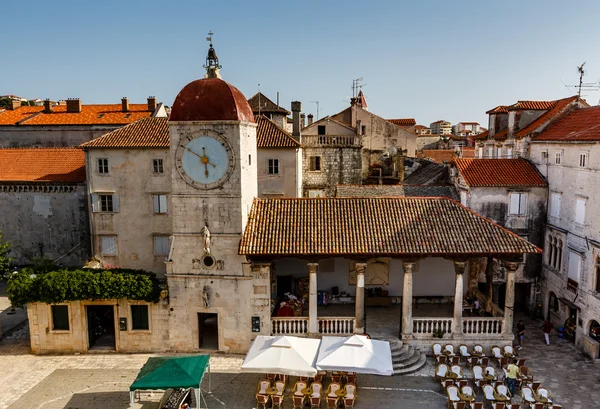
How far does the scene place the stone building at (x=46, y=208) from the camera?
36.4m

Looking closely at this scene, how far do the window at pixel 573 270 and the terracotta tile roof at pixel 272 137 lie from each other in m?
18.5

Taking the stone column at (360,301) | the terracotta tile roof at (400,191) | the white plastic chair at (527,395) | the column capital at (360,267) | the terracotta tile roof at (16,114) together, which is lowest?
the white plastic chair at (527,395)

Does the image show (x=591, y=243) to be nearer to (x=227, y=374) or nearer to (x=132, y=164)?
(x=227, y=374)

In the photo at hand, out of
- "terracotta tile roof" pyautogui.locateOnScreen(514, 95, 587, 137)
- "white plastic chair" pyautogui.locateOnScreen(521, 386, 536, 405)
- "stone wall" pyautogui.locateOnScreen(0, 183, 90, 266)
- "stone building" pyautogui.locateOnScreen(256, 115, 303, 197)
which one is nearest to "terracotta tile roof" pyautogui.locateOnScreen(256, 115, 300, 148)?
"stone building" pyautogui.locateOnScreen(256, 115, 303, 197)

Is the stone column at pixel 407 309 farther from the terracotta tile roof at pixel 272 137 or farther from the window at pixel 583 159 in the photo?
the terracotta tile roof at pixel 272 137

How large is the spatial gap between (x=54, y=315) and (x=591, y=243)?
90.5 feet

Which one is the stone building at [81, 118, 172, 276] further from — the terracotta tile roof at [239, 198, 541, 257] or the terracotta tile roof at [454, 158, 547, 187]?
the terracotta tile roof at [454, 158, 547, 187]

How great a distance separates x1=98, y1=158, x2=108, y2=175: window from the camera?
3331 cm

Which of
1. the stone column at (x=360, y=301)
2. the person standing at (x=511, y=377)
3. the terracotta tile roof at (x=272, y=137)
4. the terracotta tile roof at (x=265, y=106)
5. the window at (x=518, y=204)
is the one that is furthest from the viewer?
the terracotta tile roof at (x=265, y=106)

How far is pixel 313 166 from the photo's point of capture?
40375mm

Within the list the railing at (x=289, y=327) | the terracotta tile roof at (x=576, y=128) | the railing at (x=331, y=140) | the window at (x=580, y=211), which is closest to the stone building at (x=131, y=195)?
the railing at (x=331, y=140)

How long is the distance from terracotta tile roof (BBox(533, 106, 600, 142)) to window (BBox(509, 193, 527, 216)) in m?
3.88

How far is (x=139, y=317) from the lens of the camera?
23891mm

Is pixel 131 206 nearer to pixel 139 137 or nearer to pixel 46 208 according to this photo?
pixel 139 137
